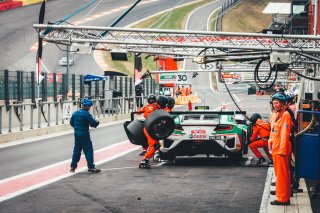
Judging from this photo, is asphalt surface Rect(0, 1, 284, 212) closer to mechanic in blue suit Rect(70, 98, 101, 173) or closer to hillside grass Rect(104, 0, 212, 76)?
mechanic in blue suit Rect(70, 98, 101, 173)

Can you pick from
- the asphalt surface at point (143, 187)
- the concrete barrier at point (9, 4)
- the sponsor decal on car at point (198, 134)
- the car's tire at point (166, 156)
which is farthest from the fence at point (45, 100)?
the concrete barrier at point (9, 4)

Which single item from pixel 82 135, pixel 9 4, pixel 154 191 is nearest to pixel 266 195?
pixel 154 191

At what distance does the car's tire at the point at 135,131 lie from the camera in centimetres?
1692

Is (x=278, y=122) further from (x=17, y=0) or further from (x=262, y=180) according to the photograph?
(x=17, y=0)

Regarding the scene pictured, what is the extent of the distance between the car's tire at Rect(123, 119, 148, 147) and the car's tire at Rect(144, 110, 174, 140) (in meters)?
0.35

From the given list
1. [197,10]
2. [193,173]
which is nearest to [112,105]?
[193,173]

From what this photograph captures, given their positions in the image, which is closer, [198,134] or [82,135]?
[82,135]

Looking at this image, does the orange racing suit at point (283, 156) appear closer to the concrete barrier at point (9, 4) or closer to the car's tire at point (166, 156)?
the car's tire at point (166, 156)

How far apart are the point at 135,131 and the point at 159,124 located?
726 millimetres

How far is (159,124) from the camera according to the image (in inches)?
653

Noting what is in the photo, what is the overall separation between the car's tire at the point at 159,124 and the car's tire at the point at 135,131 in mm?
347

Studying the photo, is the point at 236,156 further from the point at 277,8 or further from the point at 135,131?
the point at 277,8

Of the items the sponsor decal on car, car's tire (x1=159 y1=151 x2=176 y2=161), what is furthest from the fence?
the sponsor decal on car

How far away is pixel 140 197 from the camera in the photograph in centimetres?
1267
